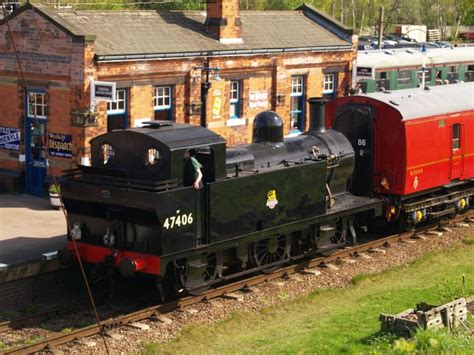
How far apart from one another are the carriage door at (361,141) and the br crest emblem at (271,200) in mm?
3695

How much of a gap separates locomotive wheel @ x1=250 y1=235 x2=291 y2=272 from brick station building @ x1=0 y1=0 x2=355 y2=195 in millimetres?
5290

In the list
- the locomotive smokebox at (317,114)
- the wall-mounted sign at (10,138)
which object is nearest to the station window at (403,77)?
the wall-mounted sign at (10,138)

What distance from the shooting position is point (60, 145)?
2086 cm

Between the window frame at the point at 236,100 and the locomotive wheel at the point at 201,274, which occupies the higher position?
the window frame at the point at 236,100

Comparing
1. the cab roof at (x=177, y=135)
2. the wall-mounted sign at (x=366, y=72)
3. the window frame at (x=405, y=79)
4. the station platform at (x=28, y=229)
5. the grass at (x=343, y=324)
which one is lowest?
the grass at (x=343, y=324)

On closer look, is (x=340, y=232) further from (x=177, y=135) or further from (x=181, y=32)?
(x=181, y=32)

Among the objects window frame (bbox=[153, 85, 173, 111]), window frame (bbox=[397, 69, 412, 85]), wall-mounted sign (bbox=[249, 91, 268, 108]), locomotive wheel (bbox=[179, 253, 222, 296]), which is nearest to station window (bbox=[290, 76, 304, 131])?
wall-mounted sign (bbox=[249, 91, 268, 108])

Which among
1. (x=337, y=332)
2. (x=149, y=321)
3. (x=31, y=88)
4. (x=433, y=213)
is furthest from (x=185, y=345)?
(x=31, y=88)

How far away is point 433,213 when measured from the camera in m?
20.0

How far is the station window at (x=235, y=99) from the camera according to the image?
24391 millimetres

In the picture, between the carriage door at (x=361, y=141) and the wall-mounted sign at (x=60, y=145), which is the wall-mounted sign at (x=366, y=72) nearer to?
the carriage door at (x=361, y=141)

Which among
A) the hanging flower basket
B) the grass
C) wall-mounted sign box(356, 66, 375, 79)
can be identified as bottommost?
the grass

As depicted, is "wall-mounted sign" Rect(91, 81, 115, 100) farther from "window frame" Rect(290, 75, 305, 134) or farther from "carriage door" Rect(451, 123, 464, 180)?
"window frame" Rect(290, 75, 305, 134)

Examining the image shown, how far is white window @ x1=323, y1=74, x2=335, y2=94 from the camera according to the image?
27428 millimetres
